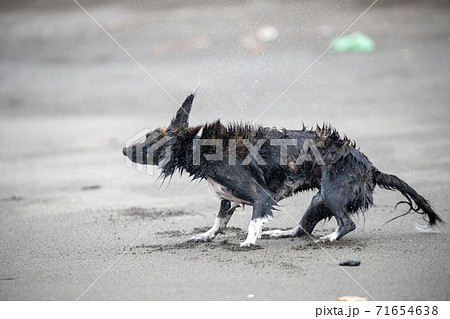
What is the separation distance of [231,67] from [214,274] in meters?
6.85

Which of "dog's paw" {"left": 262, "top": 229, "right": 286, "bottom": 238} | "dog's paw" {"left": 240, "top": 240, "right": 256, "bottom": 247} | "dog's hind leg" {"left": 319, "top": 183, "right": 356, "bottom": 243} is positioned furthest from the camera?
"dog's paw" {"left": 262, "top": 229, "right": 286, "bottom": 238}

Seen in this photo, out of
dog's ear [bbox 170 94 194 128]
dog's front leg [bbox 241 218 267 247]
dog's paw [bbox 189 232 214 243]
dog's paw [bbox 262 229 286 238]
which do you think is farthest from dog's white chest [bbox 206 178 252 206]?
dog's ear [bbox 170 94 194 128]

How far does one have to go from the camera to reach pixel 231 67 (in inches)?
477

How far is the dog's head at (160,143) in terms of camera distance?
282 inches

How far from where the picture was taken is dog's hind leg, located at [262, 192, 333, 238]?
7.39 meters

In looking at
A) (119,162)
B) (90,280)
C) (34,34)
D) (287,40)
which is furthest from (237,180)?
(34,34)

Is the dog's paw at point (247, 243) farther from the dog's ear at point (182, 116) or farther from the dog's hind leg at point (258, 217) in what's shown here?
the dog's ear at point (182, 116)

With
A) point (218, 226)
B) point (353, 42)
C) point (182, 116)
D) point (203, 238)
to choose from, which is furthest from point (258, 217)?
point (353, 42)

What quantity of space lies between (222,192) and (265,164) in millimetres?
575

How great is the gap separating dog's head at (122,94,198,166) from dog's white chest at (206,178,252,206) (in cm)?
57

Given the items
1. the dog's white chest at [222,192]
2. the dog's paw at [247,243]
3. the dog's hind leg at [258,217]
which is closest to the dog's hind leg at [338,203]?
the dog's hind leg at [258,217]

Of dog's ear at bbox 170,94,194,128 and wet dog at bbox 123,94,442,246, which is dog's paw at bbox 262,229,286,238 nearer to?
wet dog at bbox 123,94,442,246

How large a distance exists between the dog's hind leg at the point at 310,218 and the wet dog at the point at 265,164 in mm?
75

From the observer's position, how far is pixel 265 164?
7.17 m
